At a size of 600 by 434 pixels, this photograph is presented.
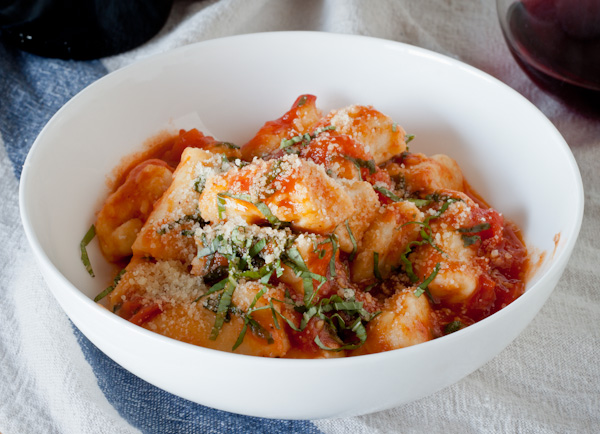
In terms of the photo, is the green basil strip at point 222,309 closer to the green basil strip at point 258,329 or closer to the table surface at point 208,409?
the green basil strip at point 258,329

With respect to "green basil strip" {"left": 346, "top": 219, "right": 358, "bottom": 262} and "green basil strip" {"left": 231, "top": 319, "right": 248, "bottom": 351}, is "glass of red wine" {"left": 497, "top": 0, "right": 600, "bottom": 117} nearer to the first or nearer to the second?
"green basil strip" {"left": 346, "top": 219, "right": 358, "bottom": 262}

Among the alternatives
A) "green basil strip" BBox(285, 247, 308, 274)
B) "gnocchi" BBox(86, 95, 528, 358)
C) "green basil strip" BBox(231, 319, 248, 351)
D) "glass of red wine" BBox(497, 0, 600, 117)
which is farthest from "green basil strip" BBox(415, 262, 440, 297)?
"glass of red wine" BBox(497, 0, 600, 117)

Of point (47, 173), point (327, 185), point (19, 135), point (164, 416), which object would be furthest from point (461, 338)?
point (19, 135)

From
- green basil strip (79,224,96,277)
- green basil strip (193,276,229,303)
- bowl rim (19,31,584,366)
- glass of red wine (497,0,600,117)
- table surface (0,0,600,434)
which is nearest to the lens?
bowl rim (19,31,584,366)

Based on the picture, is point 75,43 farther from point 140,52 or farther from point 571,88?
point 571,88

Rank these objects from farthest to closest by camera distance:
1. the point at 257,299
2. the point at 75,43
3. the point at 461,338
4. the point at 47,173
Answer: the point at 75,43 < the point at 47,173 < the point at 257,299 < the point at 461,338

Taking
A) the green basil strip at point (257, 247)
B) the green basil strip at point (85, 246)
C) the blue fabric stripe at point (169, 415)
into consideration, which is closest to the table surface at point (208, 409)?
the blue fabric stripe at point (169, 415)

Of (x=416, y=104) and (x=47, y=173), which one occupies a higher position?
(x=47, y=173)
